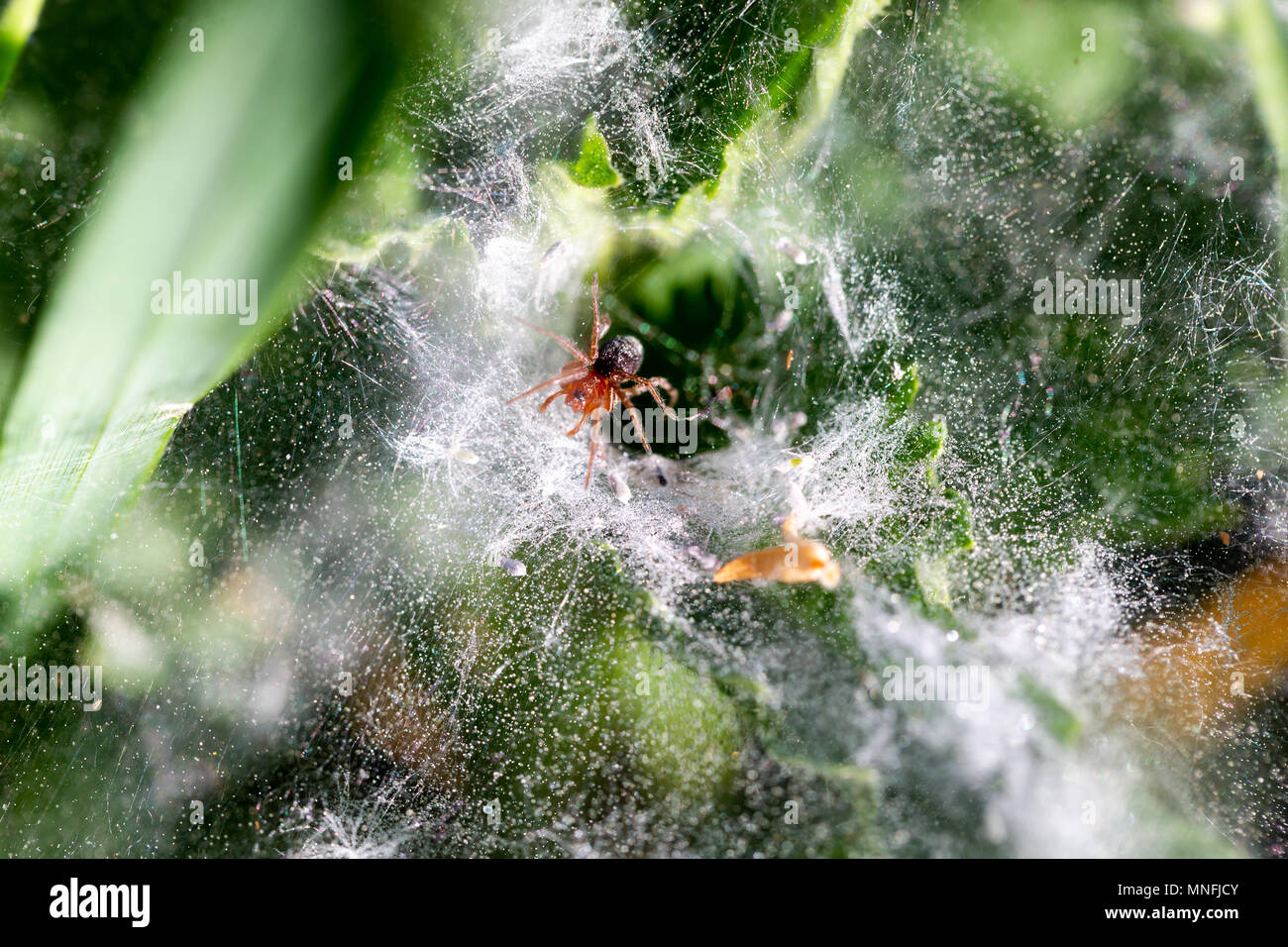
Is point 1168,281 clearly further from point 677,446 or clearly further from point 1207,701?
point 677,446

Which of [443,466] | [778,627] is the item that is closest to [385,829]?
[443,466]

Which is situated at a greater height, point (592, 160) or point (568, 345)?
point (592, 160)

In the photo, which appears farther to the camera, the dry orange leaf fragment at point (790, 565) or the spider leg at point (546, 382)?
the spider leg at point (546, 382)
